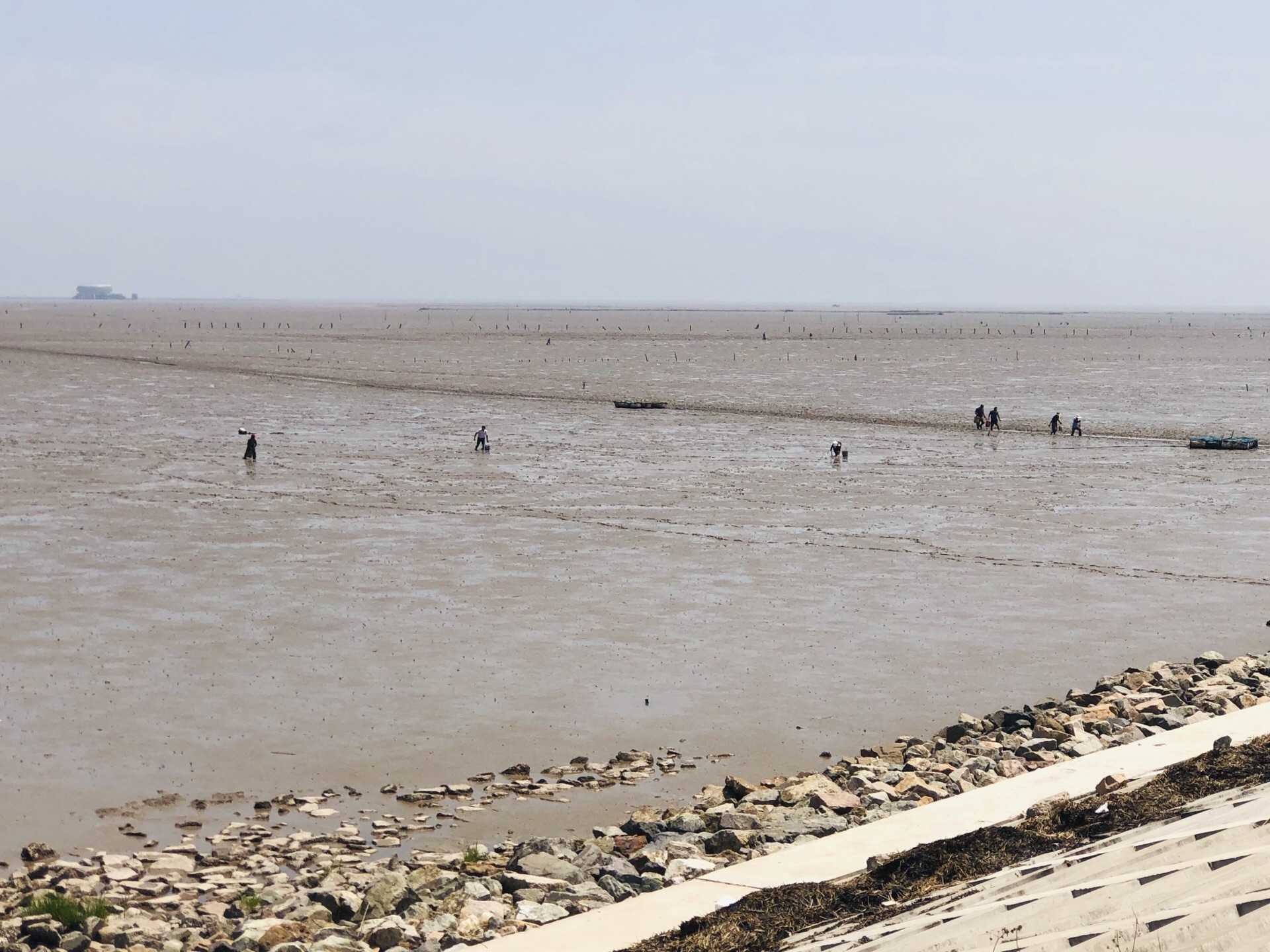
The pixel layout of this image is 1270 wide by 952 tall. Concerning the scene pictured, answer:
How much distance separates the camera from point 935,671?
2067 cm

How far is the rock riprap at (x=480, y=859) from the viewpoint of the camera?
11.0m

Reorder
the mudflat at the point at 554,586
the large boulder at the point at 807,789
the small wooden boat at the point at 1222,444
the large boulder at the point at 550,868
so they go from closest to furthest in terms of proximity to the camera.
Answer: the large boulder at the point at 550,868
the large boulder at the point at 807,789
the mudflat at the point at 554,586
the small wooden boat at the point at 1222,444

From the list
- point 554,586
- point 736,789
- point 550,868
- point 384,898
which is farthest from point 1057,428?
point 384,898

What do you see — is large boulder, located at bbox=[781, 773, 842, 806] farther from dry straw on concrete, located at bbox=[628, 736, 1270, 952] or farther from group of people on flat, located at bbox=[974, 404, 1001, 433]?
group of people on flat, located at bbox=[974, 404, 1001, 433]

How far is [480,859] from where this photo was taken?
13016 millimetres

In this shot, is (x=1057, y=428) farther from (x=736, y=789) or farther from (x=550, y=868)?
(x=550, y=868)

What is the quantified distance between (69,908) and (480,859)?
11.3 ft

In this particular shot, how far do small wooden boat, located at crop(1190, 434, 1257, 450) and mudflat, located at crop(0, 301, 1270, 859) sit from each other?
0.68 m

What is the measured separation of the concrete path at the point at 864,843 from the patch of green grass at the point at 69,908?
348cm

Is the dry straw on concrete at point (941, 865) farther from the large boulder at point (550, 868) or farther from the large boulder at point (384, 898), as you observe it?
the large boulder at point (384, 898)

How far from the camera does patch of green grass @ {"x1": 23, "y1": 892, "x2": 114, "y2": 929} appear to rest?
36.9 ft

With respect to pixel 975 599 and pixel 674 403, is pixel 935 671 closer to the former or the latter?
pixel 975 599

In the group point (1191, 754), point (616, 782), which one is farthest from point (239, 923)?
point (1191, 754)

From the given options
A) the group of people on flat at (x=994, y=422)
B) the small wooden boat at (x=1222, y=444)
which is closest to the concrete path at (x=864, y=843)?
the small wooden boat at (x=1222, y=444)
